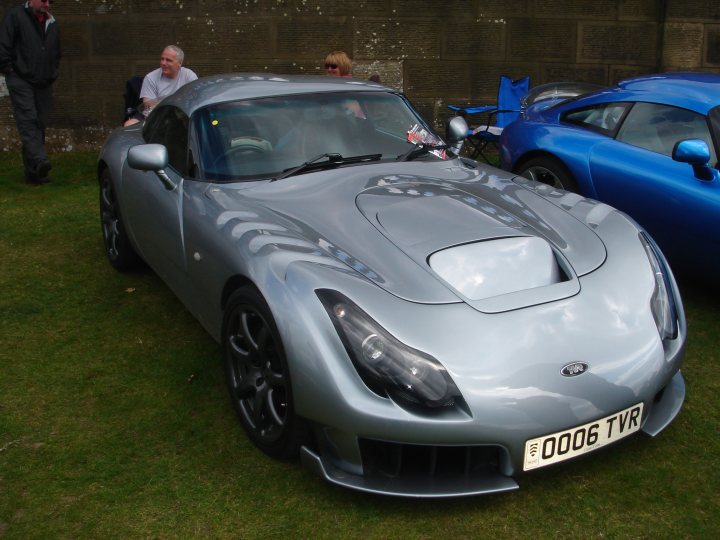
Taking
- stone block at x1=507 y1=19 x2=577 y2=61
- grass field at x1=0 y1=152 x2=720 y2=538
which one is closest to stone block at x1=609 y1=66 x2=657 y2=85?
stone block at x1=507 y1=19 x2=577 y2=61

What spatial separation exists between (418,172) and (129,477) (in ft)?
6.38

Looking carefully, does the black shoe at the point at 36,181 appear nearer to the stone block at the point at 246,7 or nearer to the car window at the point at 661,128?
the stone block at the point at 246,7

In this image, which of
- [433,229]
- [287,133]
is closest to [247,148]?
[287,133]

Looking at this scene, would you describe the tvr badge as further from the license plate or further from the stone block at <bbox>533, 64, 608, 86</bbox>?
the stone block at <bbox>533, 64, 608, 86</bbox>

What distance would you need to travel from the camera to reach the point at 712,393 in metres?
3.78

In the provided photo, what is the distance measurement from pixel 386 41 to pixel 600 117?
406cm

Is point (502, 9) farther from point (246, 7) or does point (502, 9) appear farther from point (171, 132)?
point (171, 132)

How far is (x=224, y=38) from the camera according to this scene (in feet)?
29.8

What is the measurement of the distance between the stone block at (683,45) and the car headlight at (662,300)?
639 centimetres

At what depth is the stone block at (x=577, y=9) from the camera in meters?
9.07

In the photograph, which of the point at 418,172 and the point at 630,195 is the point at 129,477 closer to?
the point at 418,172

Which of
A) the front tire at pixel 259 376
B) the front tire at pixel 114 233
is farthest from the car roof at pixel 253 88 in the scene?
the front tire at pixel 259 376

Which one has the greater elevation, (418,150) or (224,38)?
(224,38)

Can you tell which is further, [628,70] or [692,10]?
[628,70]
